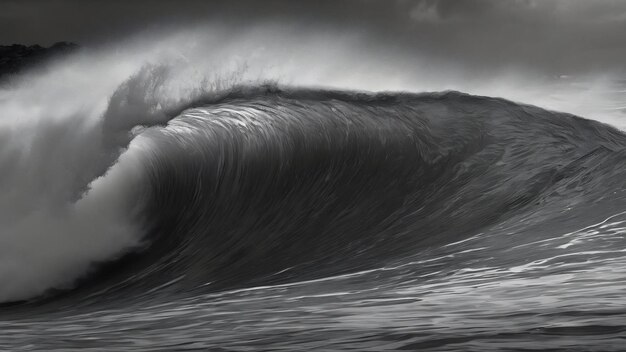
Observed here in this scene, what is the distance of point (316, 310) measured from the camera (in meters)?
4.27

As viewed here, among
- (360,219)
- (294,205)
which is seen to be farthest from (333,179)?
(360,219)

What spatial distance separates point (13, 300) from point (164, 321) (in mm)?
2916

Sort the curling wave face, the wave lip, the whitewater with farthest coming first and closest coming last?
the wave lip < the curling wave face < the whitewater

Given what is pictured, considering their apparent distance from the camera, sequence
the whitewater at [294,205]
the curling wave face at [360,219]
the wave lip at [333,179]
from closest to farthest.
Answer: the whitewater at [294,205], the curling wave face at [360,219], the wave lip at [333,179]

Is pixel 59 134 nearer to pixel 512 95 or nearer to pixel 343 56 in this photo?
pixel 343 56

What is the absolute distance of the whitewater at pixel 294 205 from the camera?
396 centimetres

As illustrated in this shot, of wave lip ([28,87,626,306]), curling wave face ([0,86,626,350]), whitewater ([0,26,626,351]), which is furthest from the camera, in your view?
wave lip ([28,87,626,306])

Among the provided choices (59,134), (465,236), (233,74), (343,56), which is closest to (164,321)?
(465,236)

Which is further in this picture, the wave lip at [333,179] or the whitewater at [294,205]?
the wave lip at [333,179]

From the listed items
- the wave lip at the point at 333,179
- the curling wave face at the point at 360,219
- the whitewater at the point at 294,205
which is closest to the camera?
the whitewater at the point at 294,205

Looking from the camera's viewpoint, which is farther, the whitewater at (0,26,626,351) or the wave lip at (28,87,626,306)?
the wave lip at (28,87,626,306)

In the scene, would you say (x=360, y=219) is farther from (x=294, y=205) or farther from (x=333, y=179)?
(x=333, y=179)

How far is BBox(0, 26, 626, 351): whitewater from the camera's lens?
396 centimetres

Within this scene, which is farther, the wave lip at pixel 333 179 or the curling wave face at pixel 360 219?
the wave lip at pixel 333 179
